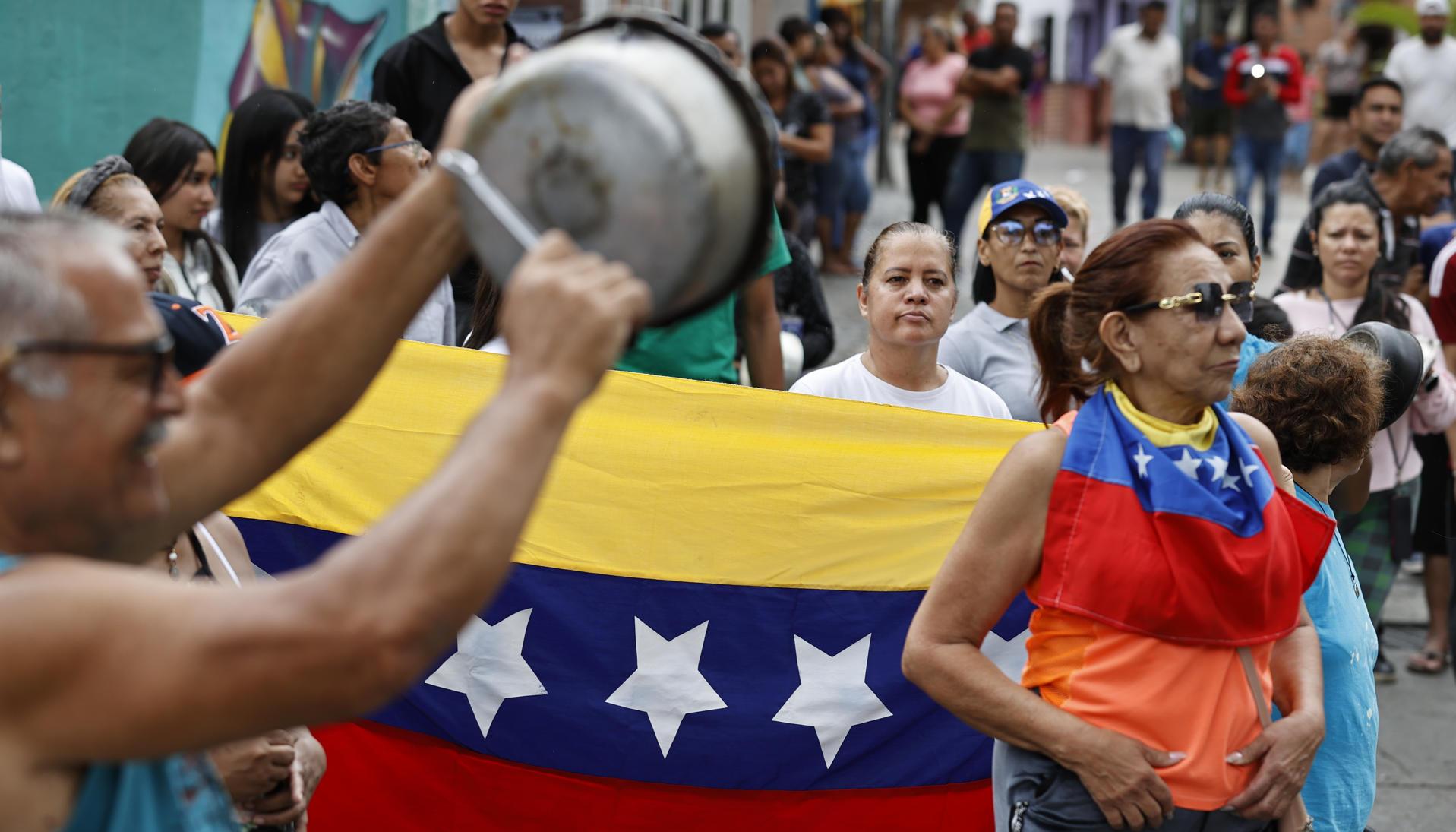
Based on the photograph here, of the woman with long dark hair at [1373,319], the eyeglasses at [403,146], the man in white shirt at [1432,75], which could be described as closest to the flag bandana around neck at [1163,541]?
the woman with long dark hair at [1373,319]

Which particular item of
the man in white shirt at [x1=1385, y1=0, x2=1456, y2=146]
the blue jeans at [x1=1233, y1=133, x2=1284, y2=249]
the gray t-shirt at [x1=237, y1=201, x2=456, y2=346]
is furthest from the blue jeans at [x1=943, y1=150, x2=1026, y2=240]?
the gray t-shirt at [x1=237, y1=201, x2=456, y2=346]

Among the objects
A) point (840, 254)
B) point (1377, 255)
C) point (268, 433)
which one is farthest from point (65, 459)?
point (840, 254)

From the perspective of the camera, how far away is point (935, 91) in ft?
40.8

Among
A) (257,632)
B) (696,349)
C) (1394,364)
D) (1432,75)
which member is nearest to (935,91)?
(1432,75)

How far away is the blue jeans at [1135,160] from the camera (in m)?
13.1

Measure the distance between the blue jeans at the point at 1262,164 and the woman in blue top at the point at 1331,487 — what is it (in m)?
10.9

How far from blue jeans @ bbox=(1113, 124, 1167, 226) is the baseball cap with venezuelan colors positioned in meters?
8.21

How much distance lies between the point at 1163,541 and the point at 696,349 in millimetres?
2195

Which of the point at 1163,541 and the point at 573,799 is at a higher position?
the point at 1163,541

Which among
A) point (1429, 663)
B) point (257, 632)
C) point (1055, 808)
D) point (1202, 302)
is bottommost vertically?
point (1429, 663)

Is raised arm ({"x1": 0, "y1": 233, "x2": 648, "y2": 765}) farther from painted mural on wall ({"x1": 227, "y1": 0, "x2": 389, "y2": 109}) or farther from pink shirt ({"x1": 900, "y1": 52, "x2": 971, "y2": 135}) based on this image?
pink shirt ({"x1": 900, "y1": 52, "x2": 971, "y2": 135})

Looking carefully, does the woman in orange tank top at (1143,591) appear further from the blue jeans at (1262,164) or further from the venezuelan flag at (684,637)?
the blue jeans at (1262,164)

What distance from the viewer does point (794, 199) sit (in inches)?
412

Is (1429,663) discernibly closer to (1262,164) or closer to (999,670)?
(999,670)
